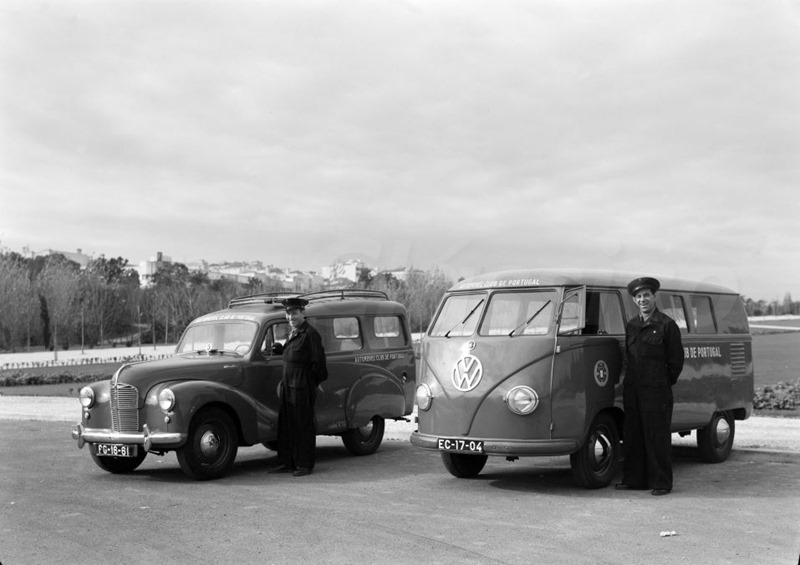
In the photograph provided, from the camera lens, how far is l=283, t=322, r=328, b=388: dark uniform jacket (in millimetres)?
11656

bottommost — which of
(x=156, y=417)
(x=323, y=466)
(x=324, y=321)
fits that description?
(x=323, y=466)

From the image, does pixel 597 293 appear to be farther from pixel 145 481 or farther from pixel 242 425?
pixel 145 481

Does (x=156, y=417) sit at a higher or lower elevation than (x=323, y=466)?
higher

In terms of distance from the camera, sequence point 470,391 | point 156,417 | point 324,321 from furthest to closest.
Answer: point 324,321 → point 156,417 → point 470,391

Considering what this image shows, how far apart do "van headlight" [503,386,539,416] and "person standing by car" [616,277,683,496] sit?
4.01ft

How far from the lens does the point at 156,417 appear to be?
1097 centimetres

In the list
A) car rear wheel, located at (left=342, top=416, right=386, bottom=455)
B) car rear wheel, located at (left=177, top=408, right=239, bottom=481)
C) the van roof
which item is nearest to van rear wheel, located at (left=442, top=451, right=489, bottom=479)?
the van roof

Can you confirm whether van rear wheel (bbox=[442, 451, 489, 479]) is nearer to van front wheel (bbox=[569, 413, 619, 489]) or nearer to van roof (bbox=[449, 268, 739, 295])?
van front wheel (bbox=[569, 413, 619, 489])

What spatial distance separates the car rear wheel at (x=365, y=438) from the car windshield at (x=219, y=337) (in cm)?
220

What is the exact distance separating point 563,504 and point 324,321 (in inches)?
218

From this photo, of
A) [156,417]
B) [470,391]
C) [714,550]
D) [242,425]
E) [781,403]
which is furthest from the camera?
[781,403]

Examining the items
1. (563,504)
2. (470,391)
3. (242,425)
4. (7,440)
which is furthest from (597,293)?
(7,440)

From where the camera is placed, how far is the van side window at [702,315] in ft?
39.8

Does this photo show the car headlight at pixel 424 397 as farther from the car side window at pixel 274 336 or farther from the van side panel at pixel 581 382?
the car side window at pixel 274 336
